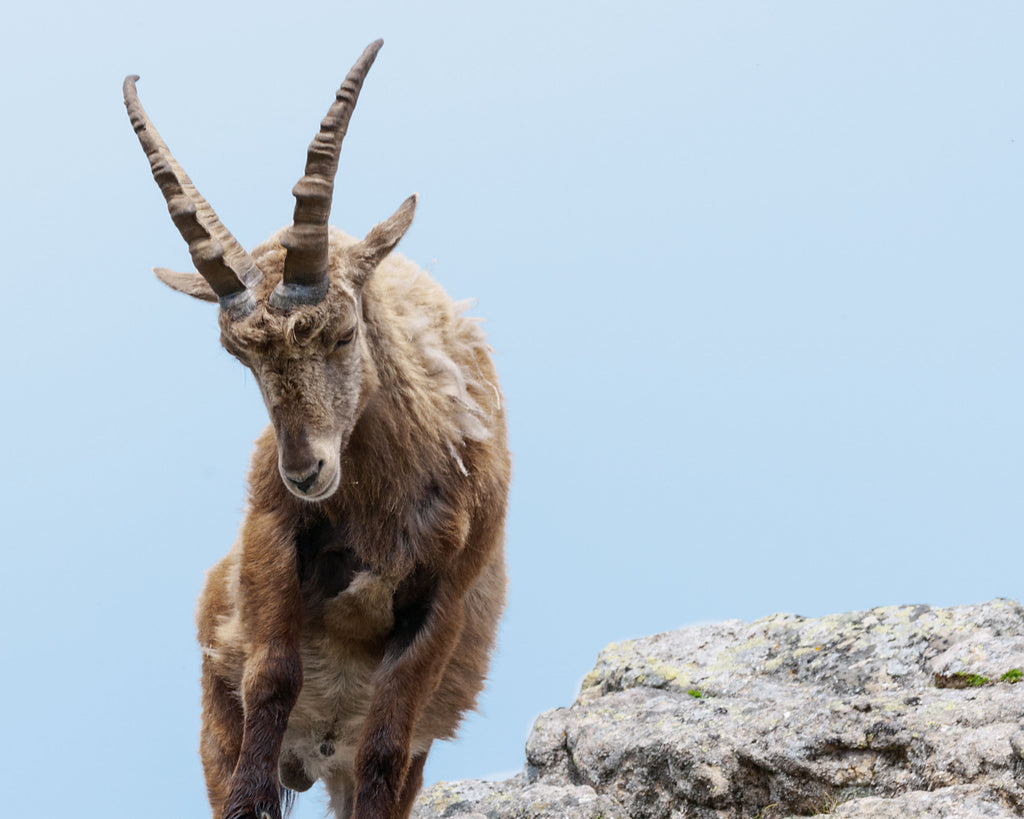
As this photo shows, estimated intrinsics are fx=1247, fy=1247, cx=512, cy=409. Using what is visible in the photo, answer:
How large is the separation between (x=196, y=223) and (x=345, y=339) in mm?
902

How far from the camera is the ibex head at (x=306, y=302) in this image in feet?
17.6

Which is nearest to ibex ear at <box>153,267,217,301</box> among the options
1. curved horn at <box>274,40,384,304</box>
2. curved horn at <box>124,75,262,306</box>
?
curved horn at <box>124,75,262,306</box>

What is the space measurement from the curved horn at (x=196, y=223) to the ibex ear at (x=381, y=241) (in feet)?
1.69

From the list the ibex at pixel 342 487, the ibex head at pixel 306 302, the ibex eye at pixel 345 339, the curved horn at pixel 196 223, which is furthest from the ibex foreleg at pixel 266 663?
the curved horn at pixel 196 223

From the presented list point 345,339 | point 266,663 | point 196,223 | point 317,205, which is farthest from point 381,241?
point 266,663

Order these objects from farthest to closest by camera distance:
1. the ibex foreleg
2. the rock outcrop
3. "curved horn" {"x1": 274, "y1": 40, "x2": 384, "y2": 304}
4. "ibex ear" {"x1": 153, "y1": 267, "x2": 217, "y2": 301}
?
1. "ibex ear" {"x1": 153, "y1": 267, "x2": 217, "y2": 301}
2. the ibex foreleg
3. "curved horn" {"x1": 274, "y1": 40, "x2": 384, "y2": 304}
4. the rock outcrop

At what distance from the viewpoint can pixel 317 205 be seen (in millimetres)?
5574

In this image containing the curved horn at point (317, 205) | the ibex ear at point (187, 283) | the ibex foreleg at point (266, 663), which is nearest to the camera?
the curved horn at point (317, 205)

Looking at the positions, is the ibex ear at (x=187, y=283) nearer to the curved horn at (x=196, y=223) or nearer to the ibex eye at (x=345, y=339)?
the curved horn at (x=196, y=223)

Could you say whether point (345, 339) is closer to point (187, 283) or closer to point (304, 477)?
point (304, 477)

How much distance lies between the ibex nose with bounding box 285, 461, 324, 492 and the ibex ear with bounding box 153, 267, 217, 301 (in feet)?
3.59

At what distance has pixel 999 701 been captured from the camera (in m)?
5.49

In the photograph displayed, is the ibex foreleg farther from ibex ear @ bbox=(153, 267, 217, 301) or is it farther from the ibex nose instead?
ibex ear @ bbox=(153, 267, 217, 301)

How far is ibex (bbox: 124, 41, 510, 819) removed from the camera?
18.0 ft
